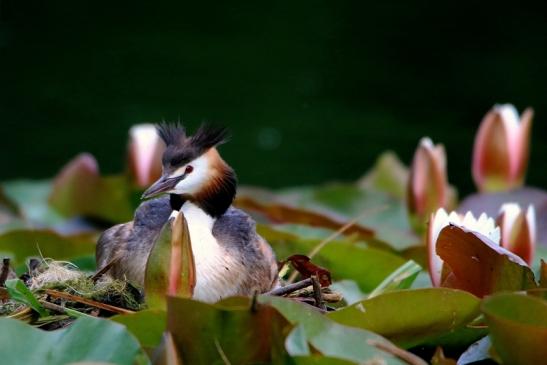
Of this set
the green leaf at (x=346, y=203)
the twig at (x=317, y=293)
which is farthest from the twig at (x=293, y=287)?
the green leaf at (x=346, y=203)

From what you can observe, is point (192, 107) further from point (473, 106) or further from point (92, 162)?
point (92, 162)

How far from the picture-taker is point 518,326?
2.50 meters

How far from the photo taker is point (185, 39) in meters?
9.38

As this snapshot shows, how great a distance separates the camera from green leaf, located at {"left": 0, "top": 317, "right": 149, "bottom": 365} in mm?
2504

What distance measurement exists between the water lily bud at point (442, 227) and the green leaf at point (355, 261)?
39 cm

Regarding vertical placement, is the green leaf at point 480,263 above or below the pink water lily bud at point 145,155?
above

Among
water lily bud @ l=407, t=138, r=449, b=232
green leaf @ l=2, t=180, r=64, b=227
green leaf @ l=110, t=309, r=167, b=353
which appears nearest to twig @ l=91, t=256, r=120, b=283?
green leaf @ l=110, t=309, r=167, b=353

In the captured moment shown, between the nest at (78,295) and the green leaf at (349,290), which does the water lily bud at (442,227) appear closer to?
the green leaf at (349,290)

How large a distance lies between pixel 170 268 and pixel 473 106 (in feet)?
19.6

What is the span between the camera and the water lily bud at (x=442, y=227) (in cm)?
319

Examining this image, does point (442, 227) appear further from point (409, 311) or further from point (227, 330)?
point (227, 330)

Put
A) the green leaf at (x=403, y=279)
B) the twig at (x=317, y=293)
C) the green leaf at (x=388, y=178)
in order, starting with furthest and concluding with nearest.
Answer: the green leaf at (x=388, y=178) < the green leaf at (x=403, y=279) < the twig at (x=317, y=293)

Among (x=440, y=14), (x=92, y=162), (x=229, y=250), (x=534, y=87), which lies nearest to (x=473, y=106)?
(x=534, y=87)

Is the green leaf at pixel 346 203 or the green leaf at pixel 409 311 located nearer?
the green leaf at pixel 409 311
